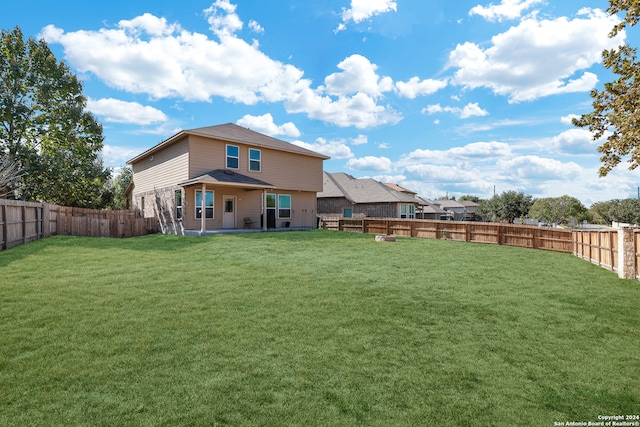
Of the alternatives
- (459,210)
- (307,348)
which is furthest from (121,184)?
(459,210)

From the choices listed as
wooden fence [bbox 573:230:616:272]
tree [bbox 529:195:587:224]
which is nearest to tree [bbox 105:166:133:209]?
wooden fence [bbox 573:230:616:272]

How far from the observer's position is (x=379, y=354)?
3994mm

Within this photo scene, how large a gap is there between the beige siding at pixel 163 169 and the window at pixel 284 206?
6.45m

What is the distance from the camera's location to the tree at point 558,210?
50469 millimetres

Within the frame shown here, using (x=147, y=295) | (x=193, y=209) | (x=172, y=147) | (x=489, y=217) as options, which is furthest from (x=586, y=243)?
(x=489, y=217)

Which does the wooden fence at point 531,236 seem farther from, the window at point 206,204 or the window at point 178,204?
the window at point 178,204

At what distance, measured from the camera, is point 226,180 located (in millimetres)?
17562

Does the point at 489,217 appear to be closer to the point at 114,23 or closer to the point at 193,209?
the point at 193,209

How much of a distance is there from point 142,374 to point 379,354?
101 inches

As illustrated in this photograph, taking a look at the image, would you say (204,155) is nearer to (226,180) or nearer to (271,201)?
(226,180)

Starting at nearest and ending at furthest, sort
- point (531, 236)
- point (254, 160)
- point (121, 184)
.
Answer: point (531, 236)
point (254, 160)
point (121, 184)

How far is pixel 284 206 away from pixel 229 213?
426 cm

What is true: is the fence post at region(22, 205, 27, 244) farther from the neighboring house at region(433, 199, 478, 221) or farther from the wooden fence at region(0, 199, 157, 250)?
the neighboring house at region(433, 199, 478, 221)

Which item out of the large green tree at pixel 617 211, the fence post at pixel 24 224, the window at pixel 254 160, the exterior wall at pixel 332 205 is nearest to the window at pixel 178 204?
the window at pixel 254 160
